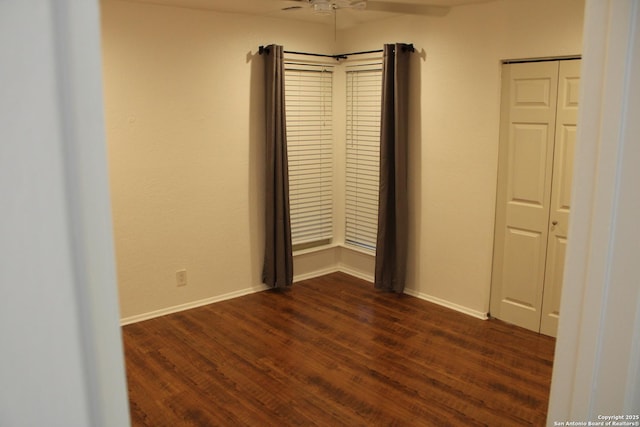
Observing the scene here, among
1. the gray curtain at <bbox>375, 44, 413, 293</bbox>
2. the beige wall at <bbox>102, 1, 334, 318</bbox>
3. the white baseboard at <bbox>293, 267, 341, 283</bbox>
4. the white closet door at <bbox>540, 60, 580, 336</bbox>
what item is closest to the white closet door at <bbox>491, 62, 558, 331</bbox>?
the white closet door at <bbox>540, 60, 580, 336</bbox>

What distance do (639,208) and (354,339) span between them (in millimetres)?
3214

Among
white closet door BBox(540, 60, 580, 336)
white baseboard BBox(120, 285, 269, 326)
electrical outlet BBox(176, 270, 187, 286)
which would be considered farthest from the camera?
electrical outlet BBox(176, 270, 187, 286)

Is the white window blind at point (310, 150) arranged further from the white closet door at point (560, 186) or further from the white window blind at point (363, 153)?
the white closet door at point (560, 186)

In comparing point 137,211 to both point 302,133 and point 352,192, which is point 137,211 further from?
point 352,192

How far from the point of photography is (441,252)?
4609mm

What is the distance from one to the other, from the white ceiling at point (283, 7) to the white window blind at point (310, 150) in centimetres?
49

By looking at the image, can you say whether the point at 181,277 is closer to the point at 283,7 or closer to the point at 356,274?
the point at 356,274

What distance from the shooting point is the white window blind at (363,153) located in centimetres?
505

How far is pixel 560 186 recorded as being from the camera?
3768mm

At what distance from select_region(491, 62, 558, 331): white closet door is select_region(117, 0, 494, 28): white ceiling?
0.78 metres

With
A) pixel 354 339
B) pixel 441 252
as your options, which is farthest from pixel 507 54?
pixel 354 339

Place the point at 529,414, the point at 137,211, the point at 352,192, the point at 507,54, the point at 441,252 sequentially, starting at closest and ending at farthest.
A: the point at 529,414, the point at 507,54, the point at 137,211, the point at 441,252, the point at 352,192

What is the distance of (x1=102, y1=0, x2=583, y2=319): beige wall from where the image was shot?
398 cm

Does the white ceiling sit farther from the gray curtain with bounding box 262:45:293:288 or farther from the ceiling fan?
the gray curtain with bounding box 262:45:293:288
